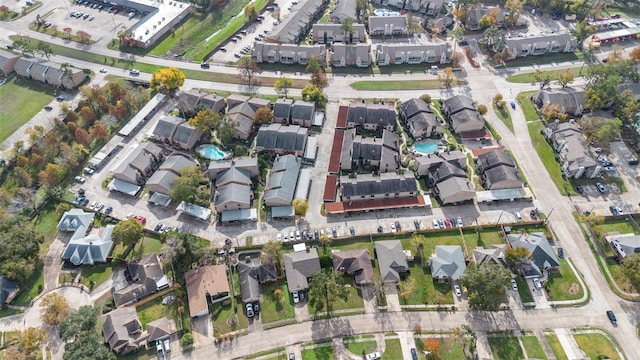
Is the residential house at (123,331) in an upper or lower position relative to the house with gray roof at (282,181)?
lower

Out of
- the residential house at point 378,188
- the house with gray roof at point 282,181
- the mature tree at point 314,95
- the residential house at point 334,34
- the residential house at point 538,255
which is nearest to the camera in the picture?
the residential house at point 538,255

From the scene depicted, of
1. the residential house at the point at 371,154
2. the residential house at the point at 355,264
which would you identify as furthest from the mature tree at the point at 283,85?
the residential house at the point at 355,264

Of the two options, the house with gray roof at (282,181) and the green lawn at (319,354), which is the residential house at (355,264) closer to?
the green lawn at (319,354)

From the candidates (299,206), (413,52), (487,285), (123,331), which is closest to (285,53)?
(413,52)

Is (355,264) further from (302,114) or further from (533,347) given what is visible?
(302,114)

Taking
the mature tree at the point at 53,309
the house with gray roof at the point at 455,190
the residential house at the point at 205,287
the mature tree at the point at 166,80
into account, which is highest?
the mature tree at the point at 166,80

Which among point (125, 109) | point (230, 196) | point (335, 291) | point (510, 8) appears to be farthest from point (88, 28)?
point (510, 8)

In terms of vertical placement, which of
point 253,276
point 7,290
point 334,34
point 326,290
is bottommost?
point 326,290

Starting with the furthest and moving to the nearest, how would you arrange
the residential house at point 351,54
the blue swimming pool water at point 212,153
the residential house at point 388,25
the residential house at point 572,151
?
the residential house at point 388,25, the residential house at point 351,54, the blue swimming pool water at point 212,153, the residential house at point 572,151
